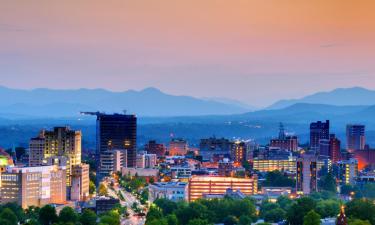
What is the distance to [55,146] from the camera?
6366 centimetres

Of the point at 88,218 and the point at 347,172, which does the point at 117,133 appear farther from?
the point at 88,218

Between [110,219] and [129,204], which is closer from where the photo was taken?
[110,219]

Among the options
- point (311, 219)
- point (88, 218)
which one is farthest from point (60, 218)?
point (311, 219)

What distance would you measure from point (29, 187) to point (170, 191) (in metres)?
9.43

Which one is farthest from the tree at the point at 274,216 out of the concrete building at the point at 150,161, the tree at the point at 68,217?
the concrete building at the point at 150,161

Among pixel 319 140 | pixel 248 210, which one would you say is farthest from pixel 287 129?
pixel 248 210

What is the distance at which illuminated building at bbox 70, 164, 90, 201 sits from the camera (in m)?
55.4

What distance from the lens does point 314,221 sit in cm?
3712

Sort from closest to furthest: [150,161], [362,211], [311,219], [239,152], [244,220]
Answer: [311,219] < [362,211] < [244,220] < [150,161] < [239,152]

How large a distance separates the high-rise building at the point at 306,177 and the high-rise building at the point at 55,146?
1447 centimetres

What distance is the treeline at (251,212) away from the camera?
39.4 metres

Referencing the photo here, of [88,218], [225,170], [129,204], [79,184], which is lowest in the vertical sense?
[129,204]

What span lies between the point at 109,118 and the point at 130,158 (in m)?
7.05

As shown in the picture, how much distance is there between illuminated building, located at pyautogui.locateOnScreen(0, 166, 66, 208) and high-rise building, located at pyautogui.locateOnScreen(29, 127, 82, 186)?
908 cm
